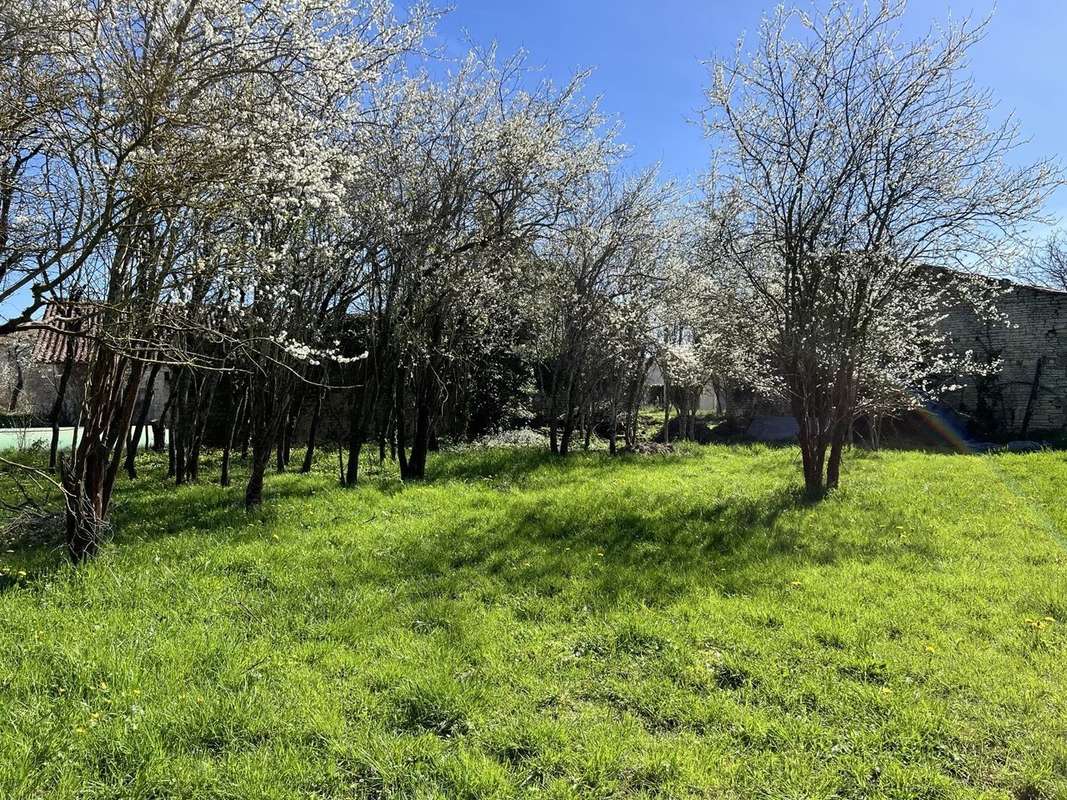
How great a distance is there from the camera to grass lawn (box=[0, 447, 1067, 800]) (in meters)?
2.63

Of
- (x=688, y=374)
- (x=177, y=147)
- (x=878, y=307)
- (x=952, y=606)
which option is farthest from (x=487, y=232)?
(x=688, y=374)

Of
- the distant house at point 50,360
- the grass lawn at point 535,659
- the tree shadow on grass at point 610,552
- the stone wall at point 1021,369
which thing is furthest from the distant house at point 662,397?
the grass lawn at point 535,659

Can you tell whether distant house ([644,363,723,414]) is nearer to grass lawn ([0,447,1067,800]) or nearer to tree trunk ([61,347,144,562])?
grass lawn ([0,447,1067,800])

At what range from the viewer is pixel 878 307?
8352mm

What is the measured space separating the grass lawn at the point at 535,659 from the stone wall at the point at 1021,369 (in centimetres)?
1235

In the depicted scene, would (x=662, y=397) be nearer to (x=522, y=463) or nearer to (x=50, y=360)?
(x=522, y=463)

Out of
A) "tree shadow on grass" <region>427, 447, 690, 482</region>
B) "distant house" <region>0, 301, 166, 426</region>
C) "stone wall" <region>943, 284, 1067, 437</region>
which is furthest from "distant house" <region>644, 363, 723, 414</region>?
"distant house" <region>0, 301, 166, 426</region>

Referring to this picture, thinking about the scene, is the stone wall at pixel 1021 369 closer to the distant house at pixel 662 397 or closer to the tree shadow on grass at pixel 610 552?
the distant house at pixel 662 397

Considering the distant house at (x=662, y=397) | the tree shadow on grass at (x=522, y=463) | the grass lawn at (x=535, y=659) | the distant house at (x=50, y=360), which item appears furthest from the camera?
the distant house at (x=662, y=397)

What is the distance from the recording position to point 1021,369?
671 inches

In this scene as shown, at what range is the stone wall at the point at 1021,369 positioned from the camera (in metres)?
16.6

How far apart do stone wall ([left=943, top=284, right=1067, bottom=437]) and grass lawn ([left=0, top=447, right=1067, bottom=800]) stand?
486 inches

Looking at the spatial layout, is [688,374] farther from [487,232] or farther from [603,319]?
[487,232]

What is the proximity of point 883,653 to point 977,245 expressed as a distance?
6.77 metres
